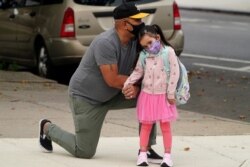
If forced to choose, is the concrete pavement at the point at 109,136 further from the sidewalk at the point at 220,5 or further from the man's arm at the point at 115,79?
the sidewalk at the point at 220,5

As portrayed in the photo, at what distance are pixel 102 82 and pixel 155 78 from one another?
0.54 metres

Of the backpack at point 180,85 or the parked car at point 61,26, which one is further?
the parked car at point 61,26

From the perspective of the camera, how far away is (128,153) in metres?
8.20

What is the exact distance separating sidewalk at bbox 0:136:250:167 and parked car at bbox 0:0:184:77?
4.54m

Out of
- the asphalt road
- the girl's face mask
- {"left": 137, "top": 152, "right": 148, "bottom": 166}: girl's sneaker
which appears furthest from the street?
the girl's face mask

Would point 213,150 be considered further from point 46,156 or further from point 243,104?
point 243,104

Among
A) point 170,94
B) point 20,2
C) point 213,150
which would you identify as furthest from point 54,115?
point 20,2

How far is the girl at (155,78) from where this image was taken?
7324mm

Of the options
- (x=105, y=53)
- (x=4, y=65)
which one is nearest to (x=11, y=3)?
(x=4, y=65)

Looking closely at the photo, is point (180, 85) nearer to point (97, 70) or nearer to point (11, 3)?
point (97, 70)

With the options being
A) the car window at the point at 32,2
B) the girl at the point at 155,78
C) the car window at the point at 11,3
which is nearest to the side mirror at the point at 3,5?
the car window at the point at 11,3

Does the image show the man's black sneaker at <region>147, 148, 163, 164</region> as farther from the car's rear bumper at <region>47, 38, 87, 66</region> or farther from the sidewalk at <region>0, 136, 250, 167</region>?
the car's rear bumper at <region>47, 38, 87, 66</region>

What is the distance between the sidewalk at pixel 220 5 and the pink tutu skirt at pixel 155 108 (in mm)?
23835

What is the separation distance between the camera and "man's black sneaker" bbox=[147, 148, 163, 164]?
A: 7686mm
